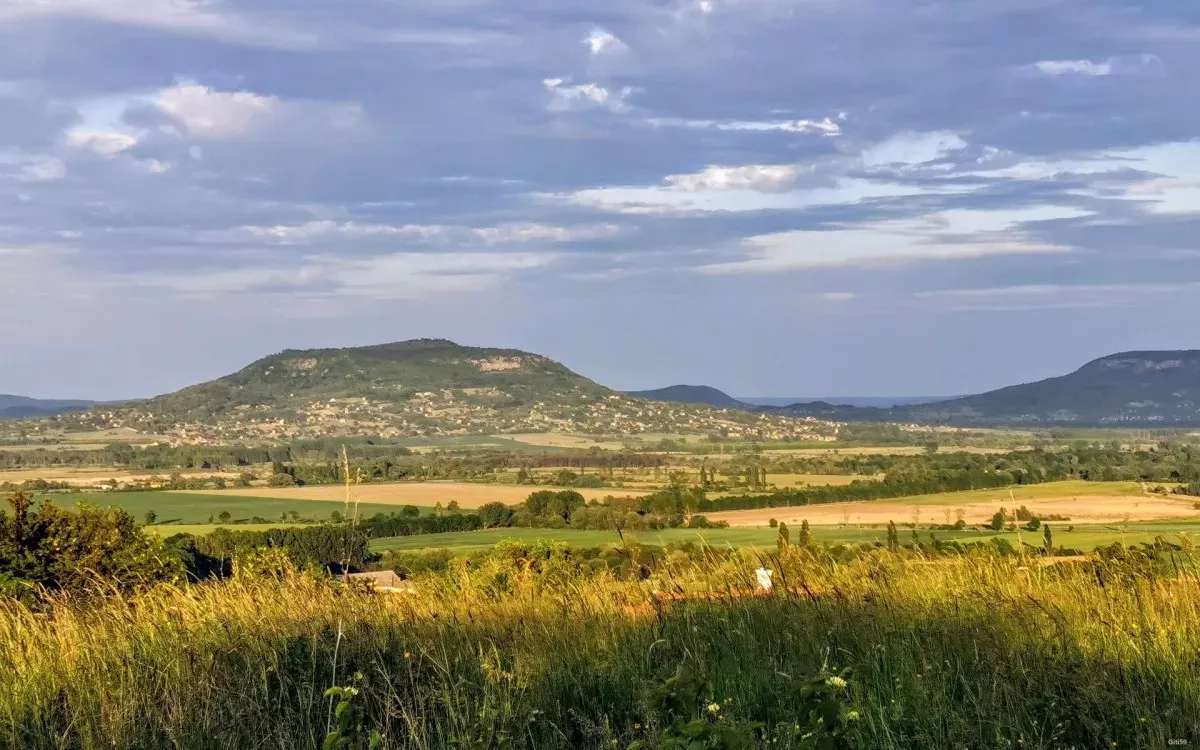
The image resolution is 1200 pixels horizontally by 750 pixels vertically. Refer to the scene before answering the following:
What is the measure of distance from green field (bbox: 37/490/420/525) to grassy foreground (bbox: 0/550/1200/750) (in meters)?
76.8

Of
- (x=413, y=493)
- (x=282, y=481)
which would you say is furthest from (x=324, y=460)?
(x=413, y=493)

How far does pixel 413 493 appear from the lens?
354ft

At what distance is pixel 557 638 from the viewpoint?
5.93 metres

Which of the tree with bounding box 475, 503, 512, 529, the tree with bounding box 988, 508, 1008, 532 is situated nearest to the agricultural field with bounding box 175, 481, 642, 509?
the tree with bounding box 475, 503, 512, 529

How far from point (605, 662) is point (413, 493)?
105 meters

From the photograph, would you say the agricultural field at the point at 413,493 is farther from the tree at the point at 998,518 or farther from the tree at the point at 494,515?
the tree at the point at 998,518

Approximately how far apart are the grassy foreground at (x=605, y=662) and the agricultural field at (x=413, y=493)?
288 ft

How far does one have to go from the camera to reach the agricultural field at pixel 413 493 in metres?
99.2

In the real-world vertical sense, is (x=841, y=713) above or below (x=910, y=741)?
above

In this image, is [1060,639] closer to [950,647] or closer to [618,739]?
[950,647]

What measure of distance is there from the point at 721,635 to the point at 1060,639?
1815 mm

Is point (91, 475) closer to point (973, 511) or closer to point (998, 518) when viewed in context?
point (973, 511)

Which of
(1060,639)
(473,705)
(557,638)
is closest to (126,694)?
(473,705)

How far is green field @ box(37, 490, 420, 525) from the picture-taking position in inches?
3332
